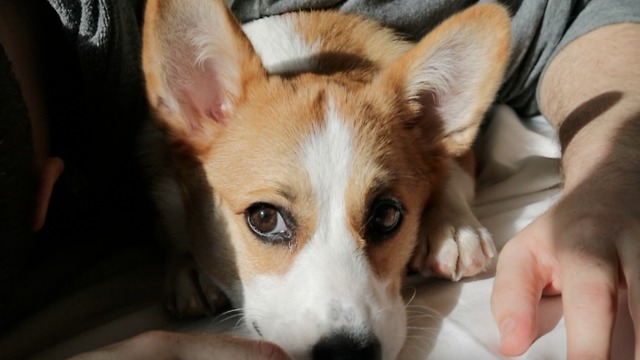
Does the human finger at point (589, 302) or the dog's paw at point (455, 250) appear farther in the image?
the dog's paw at point (455, 250)

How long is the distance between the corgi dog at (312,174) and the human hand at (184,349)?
0.12 meters

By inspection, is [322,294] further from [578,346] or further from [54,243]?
[54,243]

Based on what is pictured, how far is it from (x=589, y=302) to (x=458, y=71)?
0.51 meters

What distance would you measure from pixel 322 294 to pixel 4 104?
0.48 meters

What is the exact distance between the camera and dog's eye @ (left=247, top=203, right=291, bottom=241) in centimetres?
105

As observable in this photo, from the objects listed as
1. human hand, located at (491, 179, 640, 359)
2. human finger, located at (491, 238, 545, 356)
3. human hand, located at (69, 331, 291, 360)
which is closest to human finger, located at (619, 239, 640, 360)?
human hand, located at (491, 179, 640, 359)

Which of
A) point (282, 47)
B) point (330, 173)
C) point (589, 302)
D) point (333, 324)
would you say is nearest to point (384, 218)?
point (330, 173)

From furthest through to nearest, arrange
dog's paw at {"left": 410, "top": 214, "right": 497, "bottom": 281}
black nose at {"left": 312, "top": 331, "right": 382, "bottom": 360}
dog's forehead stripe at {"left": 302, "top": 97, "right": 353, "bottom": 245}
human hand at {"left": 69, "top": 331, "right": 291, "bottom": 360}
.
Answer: dog's paw at {"left": 410, "top": 214, "right": 497, "bottom": 281}
dog's forehead stripe at {"left": 302, "top": 97, "right": 353, "bottom": 245}
black nose at {"left": 312, "top": 331, "right": 382, "bottom": 360}
human hand at {"left": 69, "top": 331, "right": 291, "bottom": 360}

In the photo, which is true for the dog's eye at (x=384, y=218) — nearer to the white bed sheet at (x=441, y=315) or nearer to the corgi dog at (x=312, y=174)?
the corgi dog at (x=312, y=174)

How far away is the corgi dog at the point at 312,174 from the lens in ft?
3.26

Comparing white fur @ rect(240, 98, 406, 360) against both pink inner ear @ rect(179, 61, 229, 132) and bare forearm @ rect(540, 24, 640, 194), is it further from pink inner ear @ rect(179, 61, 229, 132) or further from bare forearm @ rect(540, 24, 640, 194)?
bare forearm @ rect(540, 24, 640, 194)

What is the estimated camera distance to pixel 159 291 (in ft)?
3.95

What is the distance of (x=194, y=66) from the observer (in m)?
1.16

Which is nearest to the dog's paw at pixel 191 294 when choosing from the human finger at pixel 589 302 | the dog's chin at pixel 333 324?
the dog's chin at pixel 333 324
